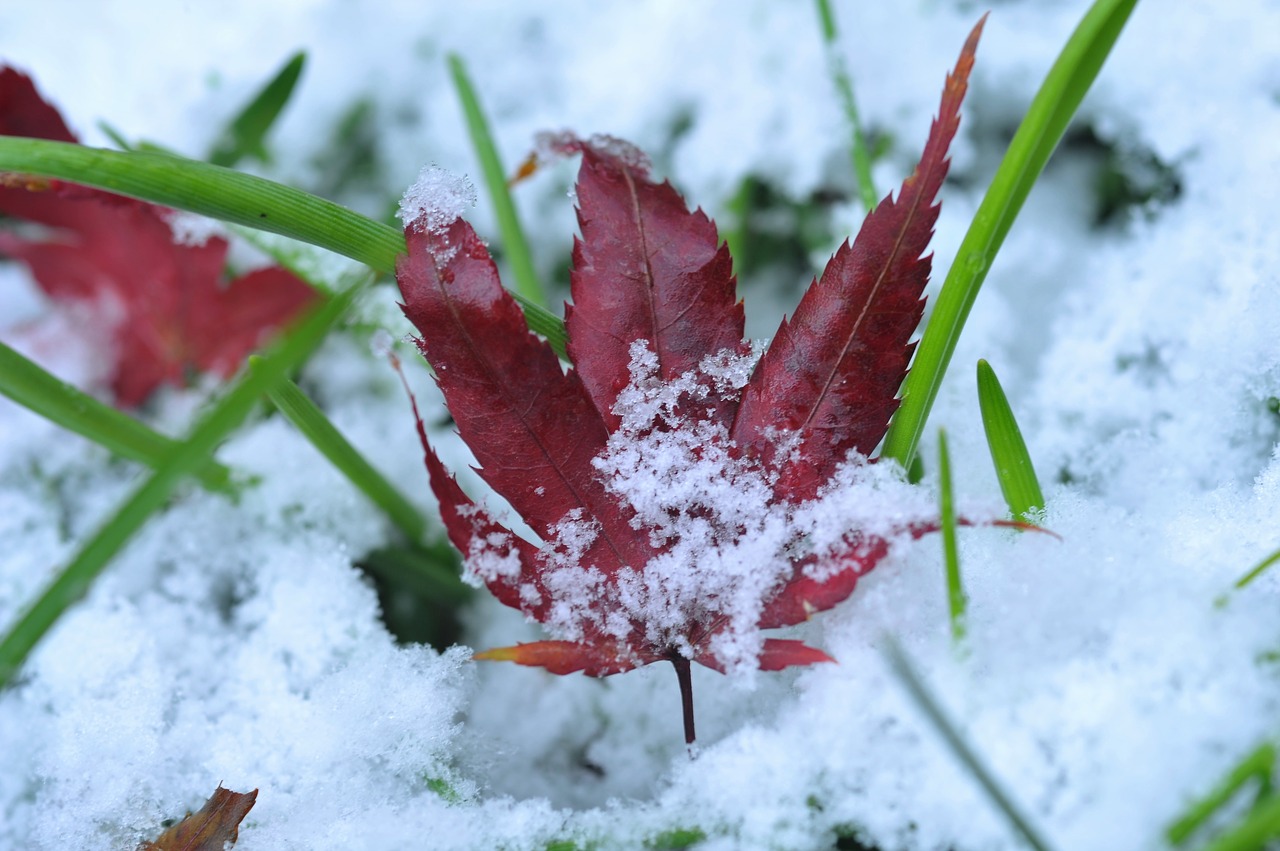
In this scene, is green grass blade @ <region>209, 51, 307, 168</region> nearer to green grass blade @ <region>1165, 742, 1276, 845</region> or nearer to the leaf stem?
the leaf stem

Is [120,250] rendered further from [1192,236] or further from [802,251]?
[1192,236]

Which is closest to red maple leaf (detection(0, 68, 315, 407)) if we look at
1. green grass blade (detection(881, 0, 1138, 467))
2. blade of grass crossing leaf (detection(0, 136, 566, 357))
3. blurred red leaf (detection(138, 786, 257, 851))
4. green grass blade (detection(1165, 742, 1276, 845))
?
blade of grass crossing leaf (detection(0, 136, 566, 357))

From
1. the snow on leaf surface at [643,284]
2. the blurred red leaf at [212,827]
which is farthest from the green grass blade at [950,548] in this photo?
the blurred red leaf at [212,827]

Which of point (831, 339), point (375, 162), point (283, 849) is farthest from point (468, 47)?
point (283, 849)

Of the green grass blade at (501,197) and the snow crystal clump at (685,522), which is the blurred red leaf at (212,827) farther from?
the green grass blade at (501,197)

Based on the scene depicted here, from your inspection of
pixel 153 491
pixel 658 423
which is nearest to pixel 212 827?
pixel 153 491
